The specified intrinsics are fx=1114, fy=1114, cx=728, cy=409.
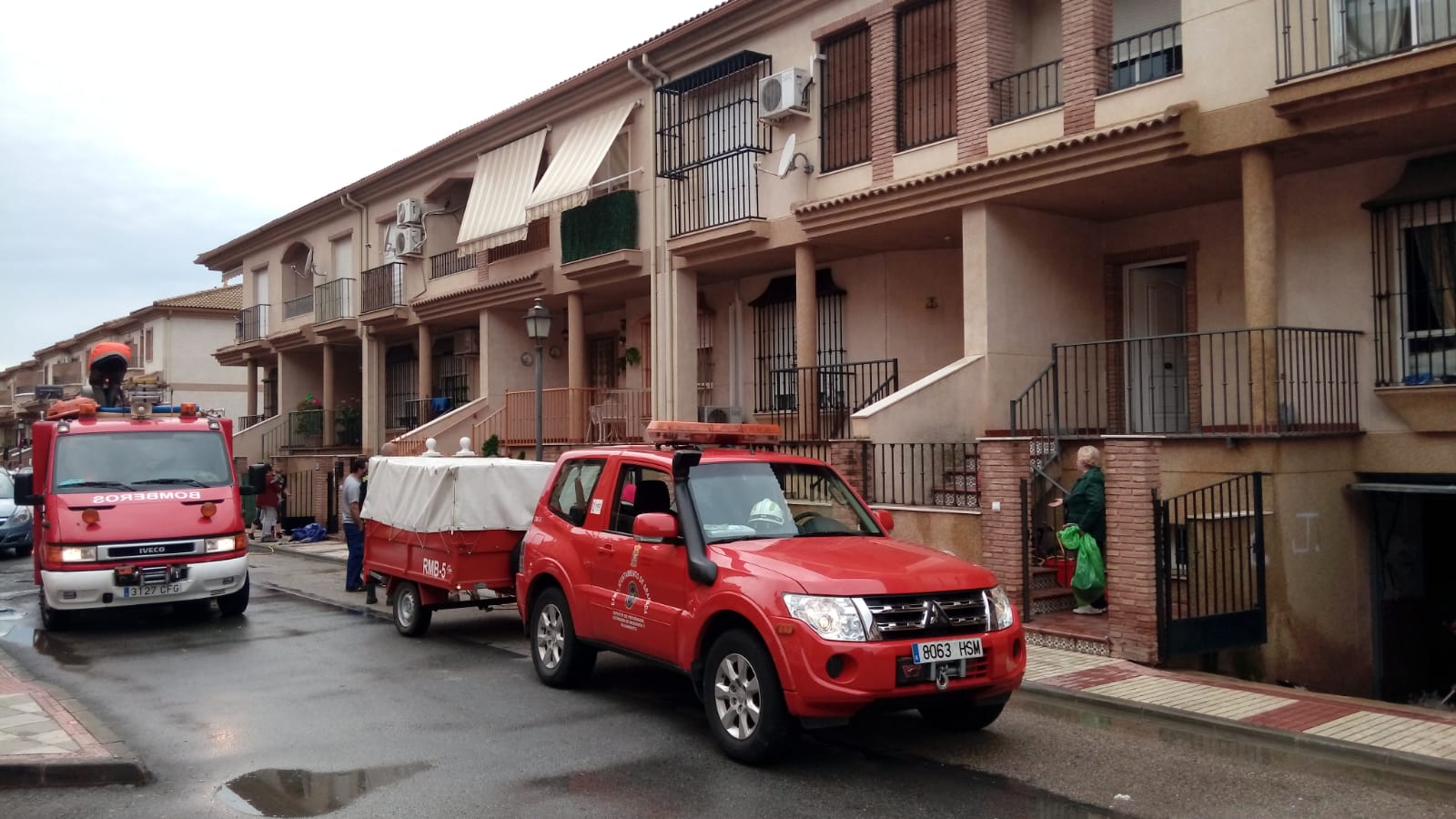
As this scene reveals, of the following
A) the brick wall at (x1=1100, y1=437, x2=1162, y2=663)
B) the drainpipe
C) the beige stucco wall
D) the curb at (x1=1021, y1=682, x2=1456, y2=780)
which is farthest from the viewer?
the drainpipe

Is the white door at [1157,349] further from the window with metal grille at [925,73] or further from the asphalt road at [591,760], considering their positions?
the asphalt road at [591,760]

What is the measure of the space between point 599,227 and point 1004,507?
33.5ft

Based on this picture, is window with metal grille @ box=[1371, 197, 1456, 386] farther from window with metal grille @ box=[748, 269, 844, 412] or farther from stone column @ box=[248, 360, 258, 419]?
stone column @ box=[248, 360, 258, 419]

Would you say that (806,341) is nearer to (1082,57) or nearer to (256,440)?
(1082,57)

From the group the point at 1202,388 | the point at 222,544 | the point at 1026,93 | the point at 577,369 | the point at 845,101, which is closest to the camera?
the point at 222,544

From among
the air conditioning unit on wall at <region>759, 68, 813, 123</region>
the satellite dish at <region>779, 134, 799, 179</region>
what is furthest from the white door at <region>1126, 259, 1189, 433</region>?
the air conditioning unit on wall at <region>759, 68, 813, 123</region>

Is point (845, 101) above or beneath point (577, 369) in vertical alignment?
above

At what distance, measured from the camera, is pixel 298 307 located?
30.3 m

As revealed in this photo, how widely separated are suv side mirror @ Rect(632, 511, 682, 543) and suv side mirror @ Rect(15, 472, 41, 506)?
311 inches

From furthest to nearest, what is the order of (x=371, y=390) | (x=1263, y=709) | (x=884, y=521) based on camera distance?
1. (x=371, y=390)
2. (x=884, y=521)
3. (x=1263, y=709)

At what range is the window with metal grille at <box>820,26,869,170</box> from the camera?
15.1m

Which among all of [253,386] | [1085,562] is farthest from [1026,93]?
[253,386]

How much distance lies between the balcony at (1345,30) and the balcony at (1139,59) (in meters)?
1.38

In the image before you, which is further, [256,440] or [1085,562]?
[256,440]
